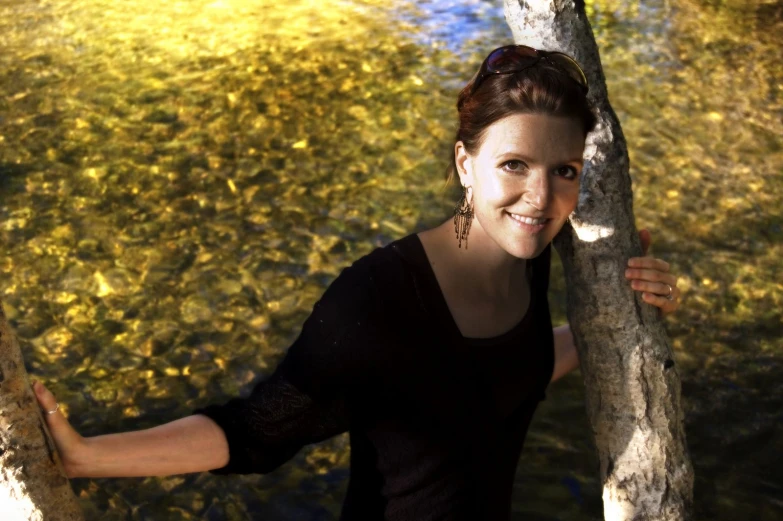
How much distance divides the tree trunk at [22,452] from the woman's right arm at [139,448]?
0.03 metres

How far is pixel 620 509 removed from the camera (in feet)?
8.46

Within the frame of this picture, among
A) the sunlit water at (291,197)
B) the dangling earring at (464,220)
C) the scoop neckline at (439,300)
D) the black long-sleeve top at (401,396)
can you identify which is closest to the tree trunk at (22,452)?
the black long-sleeve top at (401,396)

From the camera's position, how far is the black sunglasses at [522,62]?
227 centimetres

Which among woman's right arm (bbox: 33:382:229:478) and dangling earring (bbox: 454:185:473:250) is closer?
woman's right arm (bbox: 33:382:229:478)

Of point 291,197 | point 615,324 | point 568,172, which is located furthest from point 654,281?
point 291,197

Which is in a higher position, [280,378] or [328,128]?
[280,378]

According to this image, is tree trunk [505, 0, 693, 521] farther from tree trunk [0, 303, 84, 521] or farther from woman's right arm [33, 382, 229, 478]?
tree trunk [0, 303, 84, 521]

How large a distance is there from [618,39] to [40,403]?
27.2ft

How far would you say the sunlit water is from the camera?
4.50 m

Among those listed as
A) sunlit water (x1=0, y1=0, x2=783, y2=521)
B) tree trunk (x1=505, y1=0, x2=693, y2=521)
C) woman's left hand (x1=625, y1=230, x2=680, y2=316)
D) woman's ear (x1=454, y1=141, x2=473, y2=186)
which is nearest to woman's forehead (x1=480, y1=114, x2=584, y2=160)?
woman's ear (x1=454, y1=141, x2=473, y2=186)

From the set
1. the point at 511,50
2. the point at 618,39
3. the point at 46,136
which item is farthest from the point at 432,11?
the point at 511,50

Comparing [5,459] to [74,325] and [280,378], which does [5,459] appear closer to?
[280,378]

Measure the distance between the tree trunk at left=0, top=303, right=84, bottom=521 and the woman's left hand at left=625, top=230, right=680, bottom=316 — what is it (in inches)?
57.4

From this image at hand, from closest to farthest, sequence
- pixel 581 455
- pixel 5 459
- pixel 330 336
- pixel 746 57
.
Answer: pixel 5 459
pixel 330 336
pixel 581 455
pixel 746 57
